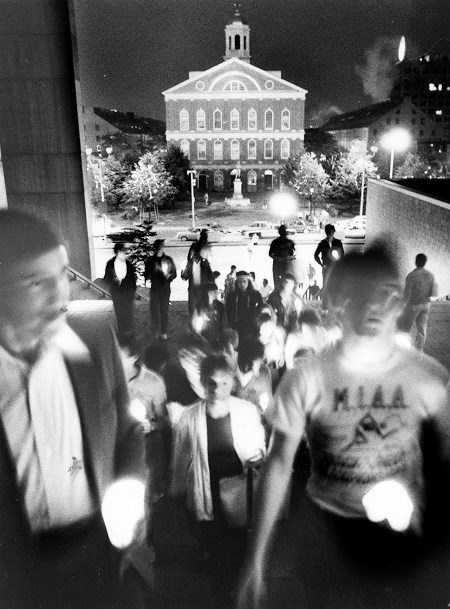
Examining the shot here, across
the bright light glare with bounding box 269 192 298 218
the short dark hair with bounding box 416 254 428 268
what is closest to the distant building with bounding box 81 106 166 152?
the bright light glare with bounding box 269 192 298 218

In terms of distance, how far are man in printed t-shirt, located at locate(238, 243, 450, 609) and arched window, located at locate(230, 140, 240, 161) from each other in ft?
200

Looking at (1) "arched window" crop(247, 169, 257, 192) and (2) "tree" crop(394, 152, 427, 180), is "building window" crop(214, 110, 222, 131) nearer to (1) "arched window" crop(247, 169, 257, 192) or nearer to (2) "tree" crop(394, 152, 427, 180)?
(1) "arched window" crop(247, 169, 257, 192)

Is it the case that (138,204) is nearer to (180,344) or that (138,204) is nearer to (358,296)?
(180,344)

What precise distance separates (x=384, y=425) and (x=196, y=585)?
1651mm

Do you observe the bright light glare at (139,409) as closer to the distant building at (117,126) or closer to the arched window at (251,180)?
the distant building at (117,126)

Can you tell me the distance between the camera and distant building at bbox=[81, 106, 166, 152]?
6291cm

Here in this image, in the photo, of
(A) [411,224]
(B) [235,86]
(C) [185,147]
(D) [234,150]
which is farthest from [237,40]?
(A) [411,224]

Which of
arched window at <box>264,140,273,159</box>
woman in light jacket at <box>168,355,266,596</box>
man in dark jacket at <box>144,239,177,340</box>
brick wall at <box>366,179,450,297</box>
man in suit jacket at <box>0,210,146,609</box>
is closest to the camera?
man in suit jacket at <box>0,210,146,609</box>

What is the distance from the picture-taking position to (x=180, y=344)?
26.4ft

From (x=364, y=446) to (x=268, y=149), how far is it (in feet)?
203

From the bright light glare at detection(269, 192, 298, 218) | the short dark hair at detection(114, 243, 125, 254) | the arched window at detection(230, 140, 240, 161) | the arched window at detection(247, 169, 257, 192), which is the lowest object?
the bright light glare at detection(269, 192, 298, 218)

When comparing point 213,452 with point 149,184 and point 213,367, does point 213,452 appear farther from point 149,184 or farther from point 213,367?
point 149,184

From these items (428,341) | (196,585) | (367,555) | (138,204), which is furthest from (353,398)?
(138,204)

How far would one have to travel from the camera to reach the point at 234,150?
61062mm
